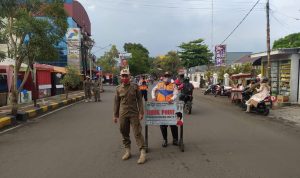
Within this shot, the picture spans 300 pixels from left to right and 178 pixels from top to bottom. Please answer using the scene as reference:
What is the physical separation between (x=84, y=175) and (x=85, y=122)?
6.96 meters

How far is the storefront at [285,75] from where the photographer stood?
19.3 meters

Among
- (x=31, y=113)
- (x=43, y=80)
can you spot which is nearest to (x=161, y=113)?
(x=31, y=113)

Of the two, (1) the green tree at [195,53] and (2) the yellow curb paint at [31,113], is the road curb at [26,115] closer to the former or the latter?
(2) the yellow curb paint at [31,113]

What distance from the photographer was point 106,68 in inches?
3319

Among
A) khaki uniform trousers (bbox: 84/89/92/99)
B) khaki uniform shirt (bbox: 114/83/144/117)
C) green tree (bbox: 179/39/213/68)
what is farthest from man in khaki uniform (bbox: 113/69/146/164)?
green tree (bbox: 179/39/213/68)

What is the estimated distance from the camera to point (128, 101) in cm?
679

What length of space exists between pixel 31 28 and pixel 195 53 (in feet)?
193

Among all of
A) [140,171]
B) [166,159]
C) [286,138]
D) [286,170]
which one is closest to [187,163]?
[166,159]

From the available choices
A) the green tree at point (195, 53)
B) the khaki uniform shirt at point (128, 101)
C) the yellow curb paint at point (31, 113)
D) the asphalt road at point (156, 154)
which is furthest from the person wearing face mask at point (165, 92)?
the green tree at point (195, 53)

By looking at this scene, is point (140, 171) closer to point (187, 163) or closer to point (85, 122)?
point (187, 163)

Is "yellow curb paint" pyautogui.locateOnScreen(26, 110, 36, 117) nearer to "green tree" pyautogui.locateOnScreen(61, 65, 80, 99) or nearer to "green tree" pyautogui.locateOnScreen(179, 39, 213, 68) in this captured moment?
"green tree" pyautogui.locateOnScreen(61, 65, 80, 99)

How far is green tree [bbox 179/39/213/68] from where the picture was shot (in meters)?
68.5

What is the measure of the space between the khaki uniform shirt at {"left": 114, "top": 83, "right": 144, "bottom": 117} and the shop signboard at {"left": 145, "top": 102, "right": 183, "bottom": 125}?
537 millimetres

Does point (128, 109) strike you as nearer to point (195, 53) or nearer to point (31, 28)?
point (31, 28)
